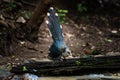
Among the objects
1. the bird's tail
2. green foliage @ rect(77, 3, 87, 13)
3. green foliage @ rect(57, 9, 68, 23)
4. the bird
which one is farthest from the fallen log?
green foliage @ rect(77, 3, 87, 13)

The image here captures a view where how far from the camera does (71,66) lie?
5.71 meters

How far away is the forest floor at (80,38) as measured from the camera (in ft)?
21.9

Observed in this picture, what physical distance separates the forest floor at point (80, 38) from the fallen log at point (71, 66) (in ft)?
1.94

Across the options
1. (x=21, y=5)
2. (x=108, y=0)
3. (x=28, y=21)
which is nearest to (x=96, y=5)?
(x=108, y=0)

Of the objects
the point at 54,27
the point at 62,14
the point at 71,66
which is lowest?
the point at 71,66

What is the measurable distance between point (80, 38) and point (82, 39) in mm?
70

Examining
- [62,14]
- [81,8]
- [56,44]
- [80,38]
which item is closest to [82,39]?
[80,38]

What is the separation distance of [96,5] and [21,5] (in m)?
3.01

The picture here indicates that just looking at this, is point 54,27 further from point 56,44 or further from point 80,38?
point 80,38

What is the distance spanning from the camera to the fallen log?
5605mm

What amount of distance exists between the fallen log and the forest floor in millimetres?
592

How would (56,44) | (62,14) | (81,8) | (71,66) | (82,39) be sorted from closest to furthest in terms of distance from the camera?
(71,66)
(56,44)
(82,39)
(62,14)
(81,8)

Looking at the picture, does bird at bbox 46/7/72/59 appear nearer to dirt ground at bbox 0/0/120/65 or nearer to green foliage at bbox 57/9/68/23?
dirt ground at bbox 0/0/120/65

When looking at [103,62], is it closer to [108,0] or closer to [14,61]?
[14,61]
